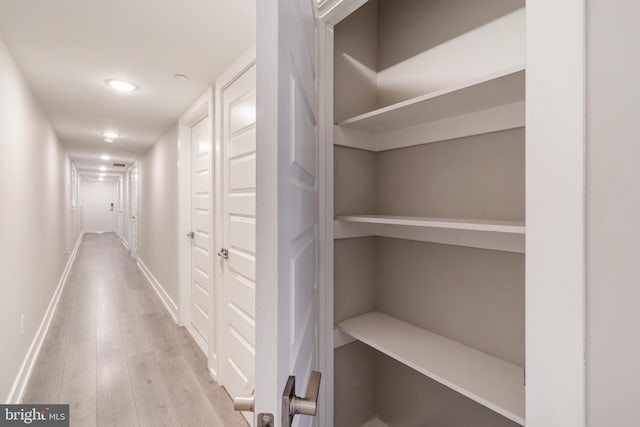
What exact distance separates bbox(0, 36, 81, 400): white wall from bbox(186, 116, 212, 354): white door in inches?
49.3

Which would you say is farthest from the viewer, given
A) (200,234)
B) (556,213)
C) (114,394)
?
(200,234)

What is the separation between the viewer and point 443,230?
121 centimetres

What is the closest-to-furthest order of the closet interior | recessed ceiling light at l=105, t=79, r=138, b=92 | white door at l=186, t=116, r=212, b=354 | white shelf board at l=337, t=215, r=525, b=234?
1. white shelf board at l=337, t=215, r=525, b=234
2. the closet interior
3. recessed ceiling light at l=105, t=79, r=138, b=92
4. white door at l=186, t=116, r=212, b=354

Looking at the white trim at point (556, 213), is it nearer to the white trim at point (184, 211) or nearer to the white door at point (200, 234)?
the white door at point (200, 234)

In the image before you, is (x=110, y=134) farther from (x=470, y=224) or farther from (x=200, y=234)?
(x=470, y=224)

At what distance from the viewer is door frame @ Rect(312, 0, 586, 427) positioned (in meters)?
0.58

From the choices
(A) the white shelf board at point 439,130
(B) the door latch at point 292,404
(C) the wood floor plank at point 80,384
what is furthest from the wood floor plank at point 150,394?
(A) the white shelf board at point 439,130

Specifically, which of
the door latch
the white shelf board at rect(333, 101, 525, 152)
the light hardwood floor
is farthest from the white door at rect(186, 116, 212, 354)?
the door latch

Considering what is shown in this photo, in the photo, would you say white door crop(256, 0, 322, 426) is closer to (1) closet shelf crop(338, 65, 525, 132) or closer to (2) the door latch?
(2) the door latch

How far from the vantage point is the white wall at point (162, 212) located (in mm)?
3531
